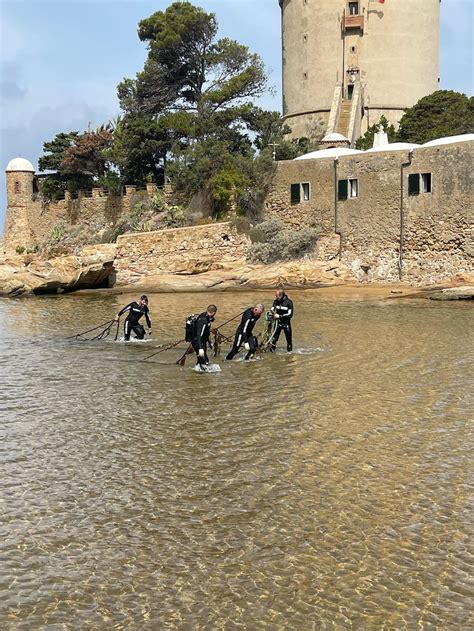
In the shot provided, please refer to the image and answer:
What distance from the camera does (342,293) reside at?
31797mm

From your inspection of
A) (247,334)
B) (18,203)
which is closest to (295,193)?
(247,334)

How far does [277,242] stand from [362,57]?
20319 millimetres

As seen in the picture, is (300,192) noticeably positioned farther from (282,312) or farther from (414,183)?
(282,312)

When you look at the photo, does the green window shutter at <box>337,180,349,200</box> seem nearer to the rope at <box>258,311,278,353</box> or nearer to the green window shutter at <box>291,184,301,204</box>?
the green window shutter at <box>291,184,301,204</box>

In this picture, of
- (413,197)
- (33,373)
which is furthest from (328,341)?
(413,197)

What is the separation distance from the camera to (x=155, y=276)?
36.6m

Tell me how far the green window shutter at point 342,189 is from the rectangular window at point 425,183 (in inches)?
145

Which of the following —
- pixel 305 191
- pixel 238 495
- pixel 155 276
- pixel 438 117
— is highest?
pixel 438 117

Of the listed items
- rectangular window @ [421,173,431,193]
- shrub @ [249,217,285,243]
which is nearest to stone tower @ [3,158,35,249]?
shrub @ [249,217,285,243]

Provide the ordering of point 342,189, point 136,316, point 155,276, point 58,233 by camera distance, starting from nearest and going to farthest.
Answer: point 136,316, point 342,189, point 155,276, point 58,233

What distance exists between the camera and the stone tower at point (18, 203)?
51500 mm

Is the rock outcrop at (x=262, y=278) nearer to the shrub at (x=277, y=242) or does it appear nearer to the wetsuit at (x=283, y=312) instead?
the shrub at (x=277, y=242)

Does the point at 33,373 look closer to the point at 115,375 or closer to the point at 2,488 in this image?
the point at 115,375

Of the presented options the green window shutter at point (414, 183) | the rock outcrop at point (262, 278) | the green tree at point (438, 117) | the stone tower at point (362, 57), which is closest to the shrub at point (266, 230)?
the rock outcrop at point (262, 278)
